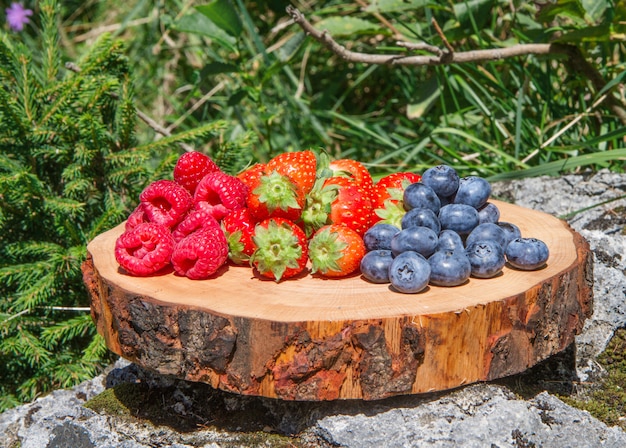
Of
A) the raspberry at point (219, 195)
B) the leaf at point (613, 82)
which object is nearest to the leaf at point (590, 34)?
the leaf at point (613, 82)

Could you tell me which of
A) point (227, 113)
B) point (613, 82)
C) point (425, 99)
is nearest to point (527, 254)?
point (613, 82)

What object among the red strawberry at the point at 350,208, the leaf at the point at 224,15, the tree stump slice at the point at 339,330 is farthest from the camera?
the leaf at the point at 224,15

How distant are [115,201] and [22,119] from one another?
42cm

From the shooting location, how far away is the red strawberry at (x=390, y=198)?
6.53 feet

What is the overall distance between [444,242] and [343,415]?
507mm

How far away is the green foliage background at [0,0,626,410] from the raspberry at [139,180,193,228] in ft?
1.77

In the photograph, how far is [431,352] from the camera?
1666mm

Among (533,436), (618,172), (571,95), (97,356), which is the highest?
(571,95)

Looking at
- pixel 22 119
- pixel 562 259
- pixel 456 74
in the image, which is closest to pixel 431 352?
pixel 562 259

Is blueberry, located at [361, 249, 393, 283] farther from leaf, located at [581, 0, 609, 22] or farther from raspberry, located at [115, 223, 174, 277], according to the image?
leaf, located at [581, 0, 609, 22]

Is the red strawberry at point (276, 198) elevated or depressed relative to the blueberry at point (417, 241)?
elevated

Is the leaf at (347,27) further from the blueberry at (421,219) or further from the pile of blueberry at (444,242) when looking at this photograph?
the blueberry at (421,219)

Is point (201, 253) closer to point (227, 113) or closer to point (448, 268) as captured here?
point (448, 268)

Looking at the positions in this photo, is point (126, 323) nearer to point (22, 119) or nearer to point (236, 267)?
point (236, 267)
